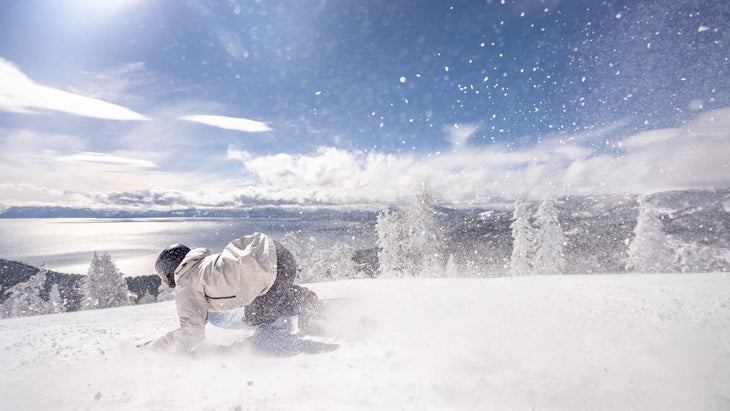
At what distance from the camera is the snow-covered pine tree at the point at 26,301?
33.8 metres

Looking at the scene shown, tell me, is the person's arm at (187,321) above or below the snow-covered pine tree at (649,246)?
above

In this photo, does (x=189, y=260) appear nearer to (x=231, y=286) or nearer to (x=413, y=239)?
(x=231, y=286)

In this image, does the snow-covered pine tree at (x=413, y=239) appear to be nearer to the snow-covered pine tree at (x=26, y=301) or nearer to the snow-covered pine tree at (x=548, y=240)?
the snow-covered pine tree at (x=548, y=240)

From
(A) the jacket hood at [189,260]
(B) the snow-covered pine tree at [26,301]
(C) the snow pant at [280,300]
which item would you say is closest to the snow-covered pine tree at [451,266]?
(C) the snow pant at [280,300]

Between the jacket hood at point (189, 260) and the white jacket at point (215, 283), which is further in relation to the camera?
the jacket hood at point (189, 260)

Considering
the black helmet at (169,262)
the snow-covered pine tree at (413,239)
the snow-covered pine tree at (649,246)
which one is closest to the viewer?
the black helmet at (169,262)

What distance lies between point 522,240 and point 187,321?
3410 centimetres

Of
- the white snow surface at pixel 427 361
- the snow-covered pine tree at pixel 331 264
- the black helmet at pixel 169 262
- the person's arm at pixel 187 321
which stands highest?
the black helmet at pixel 169 262

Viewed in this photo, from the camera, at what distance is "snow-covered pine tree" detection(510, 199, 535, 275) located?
33500 mm

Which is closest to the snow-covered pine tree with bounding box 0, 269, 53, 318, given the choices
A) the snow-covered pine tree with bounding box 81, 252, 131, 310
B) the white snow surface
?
the snow-covered pine tree with bounding box 81, 252, 131, 310

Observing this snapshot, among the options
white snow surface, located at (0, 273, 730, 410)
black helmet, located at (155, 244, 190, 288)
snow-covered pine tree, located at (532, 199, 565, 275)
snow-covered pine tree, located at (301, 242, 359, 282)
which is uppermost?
black helmet, located at (155, 244, 190, 288)

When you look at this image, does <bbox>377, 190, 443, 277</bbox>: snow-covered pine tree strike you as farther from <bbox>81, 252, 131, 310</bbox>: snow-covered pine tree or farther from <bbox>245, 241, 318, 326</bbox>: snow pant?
<bbox>245, 241, 318, 326</bbox>: snow pant

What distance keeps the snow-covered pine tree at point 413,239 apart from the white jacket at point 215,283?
93.0 feet

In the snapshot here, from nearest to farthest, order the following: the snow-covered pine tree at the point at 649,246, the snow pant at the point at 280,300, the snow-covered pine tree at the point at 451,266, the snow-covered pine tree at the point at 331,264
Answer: the snow pant at the point at 280,300
the snow-covered pine tree at the point at 649,246
the snow-covered pine tree at the point at 451,266
the snow-covered pine tree at the point at 331,264
